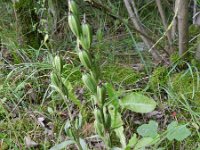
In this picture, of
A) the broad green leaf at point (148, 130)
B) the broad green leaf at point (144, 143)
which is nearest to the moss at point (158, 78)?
the broad green leaf at point (148, 130)

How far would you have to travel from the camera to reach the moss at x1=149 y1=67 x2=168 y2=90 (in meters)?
2.27

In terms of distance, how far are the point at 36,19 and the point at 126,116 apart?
4.29ft

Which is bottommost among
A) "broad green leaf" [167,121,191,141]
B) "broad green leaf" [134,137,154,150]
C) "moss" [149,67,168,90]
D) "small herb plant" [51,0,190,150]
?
"broad green leaf" [167,121,191,141]

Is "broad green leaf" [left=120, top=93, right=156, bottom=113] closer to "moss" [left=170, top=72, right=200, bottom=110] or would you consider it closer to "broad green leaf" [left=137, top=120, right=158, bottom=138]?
"broad green leaf" [left=137, top=120, right=158, bottom=138]

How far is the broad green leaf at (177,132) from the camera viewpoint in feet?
5.83

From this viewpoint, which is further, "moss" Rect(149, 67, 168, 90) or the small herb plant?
"moss" Rect(149, 67, 168, 90)

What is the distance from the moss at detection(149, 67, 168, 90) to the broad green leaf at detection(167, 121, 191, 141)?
0.46 meters

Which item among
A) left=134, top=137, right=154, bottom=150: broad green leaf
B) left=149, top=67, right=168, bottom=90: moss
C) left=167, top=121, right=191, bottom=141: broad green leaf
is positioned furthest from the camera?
left=149, top=67, right=168, bottom=90: moss

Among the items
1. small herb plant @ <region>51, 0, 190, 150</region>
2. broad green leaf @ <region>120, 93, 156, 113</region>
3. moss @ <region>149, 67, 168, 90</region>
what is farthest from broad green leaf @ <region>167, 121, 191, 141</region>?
moss @ <region>149, 67, 168, 90</region>

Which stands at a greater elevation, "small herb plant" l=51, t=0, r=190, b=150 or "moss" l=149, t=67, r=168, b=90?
"small herb plant" l=51, t=0, r=190, b=150

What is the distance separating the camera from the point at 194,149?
1862mm

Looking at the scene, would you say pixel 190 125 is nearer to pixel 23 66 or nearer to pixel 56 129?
pixel 56 129

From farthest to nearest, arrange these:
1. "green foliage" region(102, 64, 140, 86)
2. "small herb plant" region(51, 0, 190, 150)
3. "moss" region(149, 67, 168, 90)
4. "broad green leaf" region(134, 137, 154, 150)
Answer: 1. "green foliage" region(102, 64, 140, 86)
2. "moss" region(149, 67, 168, 90)
3. "broad green leaf" region(134, 137, 154, 150)
4. "small herb plant" region(51, 0, 190, 150)

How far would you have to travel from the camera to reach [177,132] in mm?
1811
